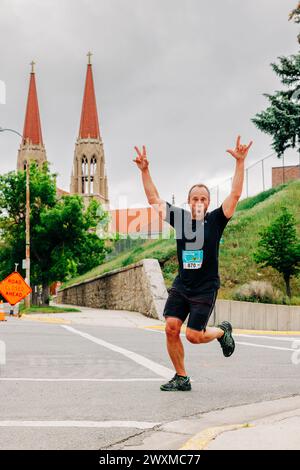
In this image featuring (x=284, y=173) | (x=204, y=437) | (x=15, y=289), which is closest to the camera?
(x=204, y=437)

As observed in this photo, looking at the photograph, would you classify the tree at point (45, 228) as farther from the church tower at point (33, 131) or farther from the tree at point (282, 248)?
the church tower at point (33, 131)

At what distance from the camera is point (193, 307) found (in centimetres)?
625

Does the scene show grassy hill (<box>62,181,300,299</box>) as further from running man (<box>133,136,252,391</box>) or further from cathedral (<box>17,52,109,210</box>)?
cathedral (<box>17,52,109,210</box>)

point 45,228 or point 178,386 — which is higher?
point 45,228

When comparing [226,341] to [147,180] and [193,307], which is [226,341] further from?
[147,180]

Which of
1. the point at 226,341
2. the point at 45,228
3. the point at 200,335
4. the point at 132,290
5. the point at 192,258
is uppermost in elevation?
the point at 45,228

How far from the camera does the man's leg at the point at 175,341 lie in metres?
6.35

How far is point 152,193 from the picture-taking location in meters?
6.57

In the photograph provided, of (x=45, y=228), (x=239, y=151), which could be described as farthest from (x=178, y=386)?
(x=45, y=228)

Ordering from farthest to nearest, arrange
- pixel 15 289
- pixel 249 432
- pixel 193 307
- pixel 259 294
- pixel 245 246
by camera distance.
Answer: pixel 245 246, pixel 15 289, pixel 259 294, pixel 193 307, pixel 249 432

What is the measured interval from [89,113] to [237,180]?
366 feet

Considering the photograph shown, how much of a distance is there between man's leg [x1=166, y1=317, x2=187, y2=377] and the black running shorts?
0.06 m

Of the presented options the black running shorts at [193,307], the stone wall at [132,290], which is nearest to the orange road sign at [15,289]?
the stone wall at [132,290]

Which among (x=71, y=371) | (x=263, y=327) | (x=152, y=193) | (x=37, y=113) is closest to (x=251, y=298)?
(x=263, y=327)
